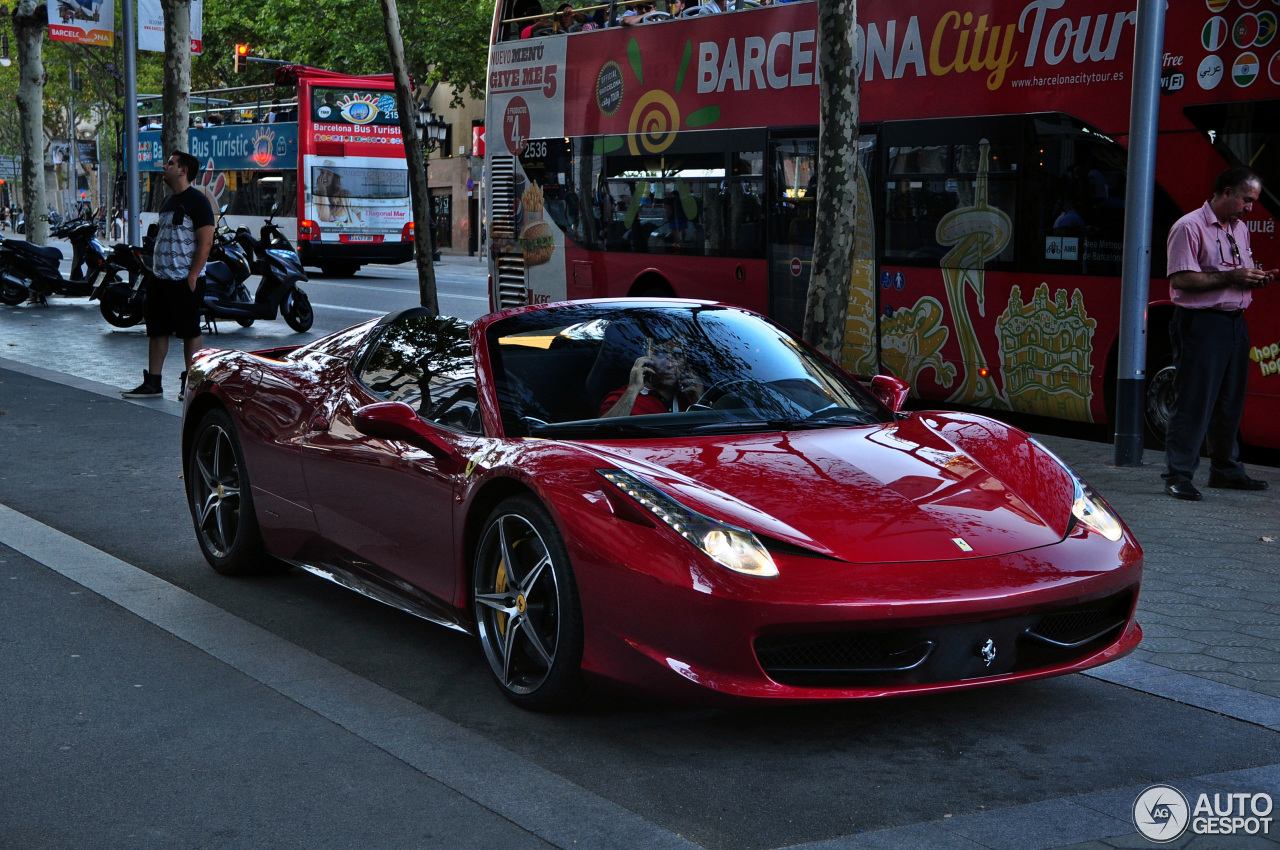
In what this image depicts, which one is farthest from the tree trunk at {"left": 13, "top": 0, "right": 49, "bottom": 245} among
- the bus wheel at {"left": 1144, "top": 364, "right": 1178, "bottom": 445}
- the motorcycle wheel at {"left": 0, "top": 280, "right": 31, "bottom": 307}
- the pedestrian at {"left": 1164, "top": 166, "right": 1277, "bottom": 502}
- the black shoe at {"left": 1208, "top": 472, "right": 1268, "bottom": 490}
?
the black shoe at {"left": 1208, "top": 472, "right": 1268, "bottom": 490}

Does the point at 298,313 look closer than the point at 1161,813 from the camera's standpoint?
Answer: No


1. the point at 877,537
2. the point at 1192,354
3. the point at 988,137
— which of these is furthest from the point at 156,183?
the point at 877,537

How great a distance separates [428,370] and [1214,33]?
594 centimetres

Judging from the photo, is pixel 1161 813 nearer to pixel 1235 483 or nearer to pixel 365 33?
pixel 1235 483

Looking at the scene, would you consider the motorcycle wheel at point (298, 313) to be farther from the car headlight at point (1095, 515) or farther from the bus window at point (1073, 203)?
the car headlight at point (1095, 515)

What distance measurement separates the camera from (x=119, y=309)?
1870cm

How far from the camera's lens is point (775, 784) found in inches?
147

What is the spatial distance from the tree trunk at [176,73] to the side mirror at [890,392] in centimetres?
1455

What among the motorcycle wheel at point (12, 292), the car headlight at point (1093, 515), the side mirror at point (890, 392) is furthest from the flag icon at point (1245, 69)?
the motorcycle wheel at point (12, 292)

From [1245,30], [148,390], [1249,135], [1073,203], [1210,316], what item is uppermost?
[1245,30]

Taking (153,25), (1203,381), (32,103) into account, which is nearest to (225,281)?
(153,25)

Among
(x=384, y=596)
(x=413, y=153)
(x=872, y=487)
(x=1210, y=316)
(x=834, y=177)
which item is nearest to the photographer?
(x=872, y=487)

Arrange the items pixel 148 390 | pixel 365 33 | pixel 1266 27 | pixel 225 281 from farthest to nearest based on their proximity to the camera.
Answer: pixel 365 33, pixel 225 281, pixel 148 390, pixel 1266 27

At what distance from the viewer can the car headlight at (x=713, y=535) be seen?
3.81 meters
